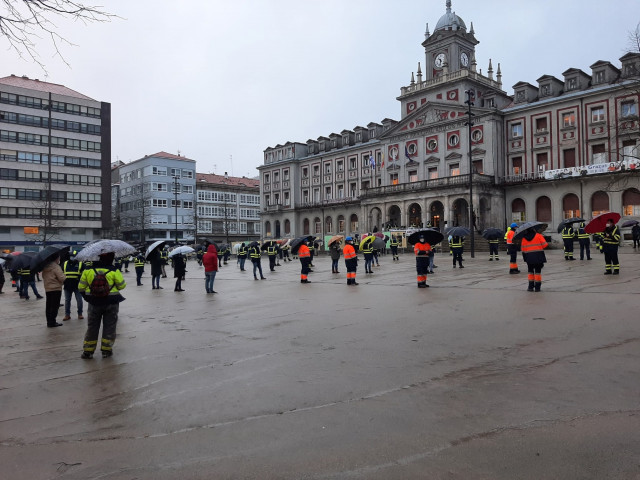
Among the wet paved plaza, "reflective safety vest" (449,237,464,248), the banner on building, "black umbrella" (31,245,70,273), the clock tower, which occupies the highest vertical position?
the clock tower

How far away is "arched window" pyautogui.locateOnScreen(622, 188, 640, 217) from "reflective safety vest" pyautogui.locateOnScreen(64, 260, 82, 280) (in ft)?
143

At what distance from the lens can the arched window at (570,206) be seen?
4406 centimetres

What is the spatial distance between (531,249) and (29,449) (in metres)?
11.6

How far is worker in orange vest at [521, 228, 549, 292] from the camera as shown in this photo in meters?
12.2

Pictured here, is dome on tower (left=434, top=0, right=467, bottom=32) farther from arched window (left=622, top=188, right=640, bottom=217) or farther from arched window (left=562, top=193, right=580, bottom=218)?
arched window (left=622, top=188, right=640, bottom=217)

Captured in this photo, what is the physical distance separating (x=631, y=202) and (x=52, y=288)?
44.9 meters

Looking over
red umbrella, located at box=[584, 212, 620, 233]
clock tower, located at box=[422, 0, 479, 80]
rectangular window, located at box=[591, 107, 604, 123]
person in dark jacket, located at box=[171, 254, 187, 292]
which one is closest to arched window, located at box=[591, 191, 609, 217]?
rectangular window, located at box=[591, 107, 604, 123]

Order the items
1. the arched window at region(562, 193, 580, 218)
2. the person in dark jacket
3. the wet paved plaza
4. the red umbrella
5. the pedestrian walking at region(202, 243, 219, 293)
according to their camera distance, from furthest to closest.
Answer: the arched window at region(562, 193, 580, 218), the person in dark jacket, the pedestrian walking at region(202, 243, 219, 293), the red umbrella, the wet paved plaza

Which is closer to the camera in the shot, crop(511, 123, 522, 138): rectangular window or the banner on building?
the banner on building

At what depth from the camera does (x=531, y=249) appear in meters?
12.3

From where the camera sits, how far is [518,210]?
160ft

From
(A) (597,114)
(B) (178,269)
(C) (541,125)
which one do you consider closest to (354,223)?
(C) (541,125)

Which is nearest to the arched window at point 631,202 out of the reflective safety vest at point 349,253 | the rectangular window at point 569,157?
the rectangular window at point 569,157

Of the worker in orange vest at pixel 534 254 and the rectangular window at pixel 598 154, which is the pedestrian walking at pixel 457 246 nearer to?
the worker in orange vest at pixel 534 254
